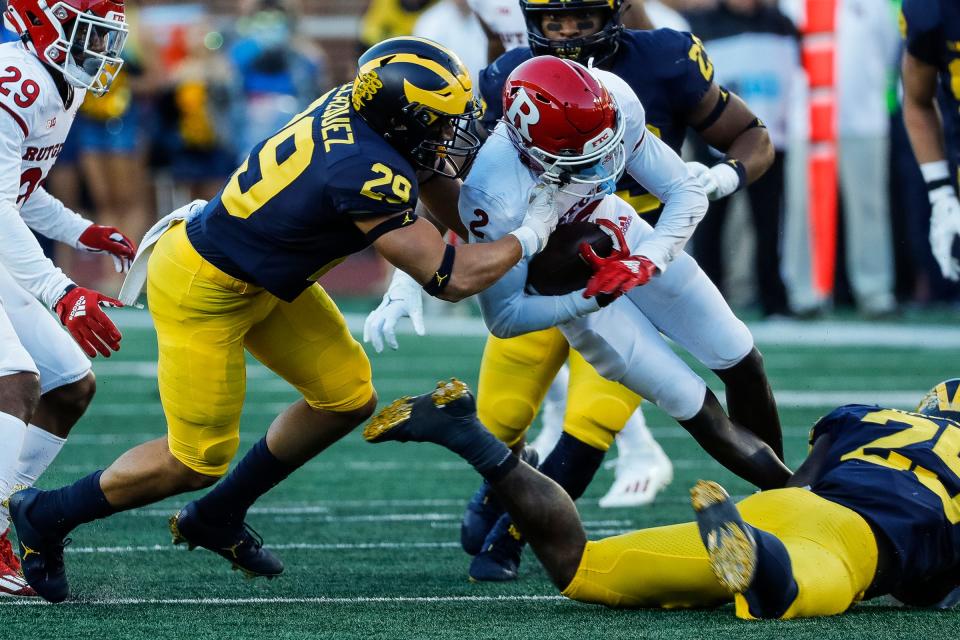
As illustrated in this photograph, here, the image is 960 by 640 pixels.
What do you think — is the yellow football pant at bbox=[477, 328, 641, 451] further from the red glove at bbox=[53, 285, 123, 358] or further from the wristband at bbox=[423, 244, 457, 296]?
the red glove at bbox=[53, 285, 123, 358]

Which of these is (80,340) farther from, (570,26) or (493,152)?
(570,26)

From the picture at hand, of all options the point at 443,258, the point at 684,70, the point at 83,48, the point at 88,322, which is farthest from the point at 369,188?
the point at 684,70

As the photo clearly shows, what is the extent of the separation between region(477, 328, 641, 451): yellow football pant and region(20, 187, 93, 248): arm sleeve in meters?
1.31

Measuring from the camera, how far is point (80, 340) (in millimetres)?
4262

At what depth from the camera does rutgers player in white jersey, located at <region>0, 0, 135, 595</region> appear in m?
4.37

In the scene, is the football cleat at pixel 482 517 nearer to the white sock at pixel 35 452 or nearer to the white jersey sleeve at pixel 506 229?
the white jersey sleeve at pixel 506 229

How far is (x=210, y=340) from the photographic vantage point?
432 centimetres

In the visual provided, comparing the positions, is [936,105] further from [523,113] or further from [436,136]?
[436,136]

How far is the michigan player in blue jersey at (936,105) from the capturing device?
5.28 m

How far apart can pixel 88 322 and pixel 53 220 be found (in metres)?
0.92

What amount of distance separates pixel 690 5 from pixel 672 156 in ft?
22.7

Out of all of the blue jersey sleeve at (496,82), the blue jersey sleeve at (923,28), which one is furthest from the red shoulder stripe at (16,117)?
the blue jersey sleeve at (923,28)

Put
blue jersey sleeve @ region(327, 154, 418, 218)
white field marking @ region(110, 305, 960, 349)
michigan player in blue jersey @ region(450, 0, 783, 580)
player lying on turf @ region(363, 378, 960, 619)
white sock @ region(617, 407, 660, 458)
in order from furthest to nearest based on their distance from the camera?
white field marking @ region(110, 305, 960, 349) → white sock @ region(617, 407, 660, 458) → michigan player in blue jersey @ region(450, 0, 783, 580) → blue jersey sleeve @ region(327, 154, 418, 218) → player lying on turf @ region(363, 378, 960, 619)

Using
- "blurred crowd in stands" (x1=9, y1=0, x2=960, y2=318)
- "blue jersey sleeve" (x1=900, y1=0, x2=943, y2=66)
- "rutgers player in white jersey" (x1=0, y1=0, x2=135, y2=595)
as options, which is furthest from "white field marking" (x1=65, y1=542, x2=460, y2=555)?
"blurred crowd in stands" (x1=9, y1=0, x2=960, y2=318)
